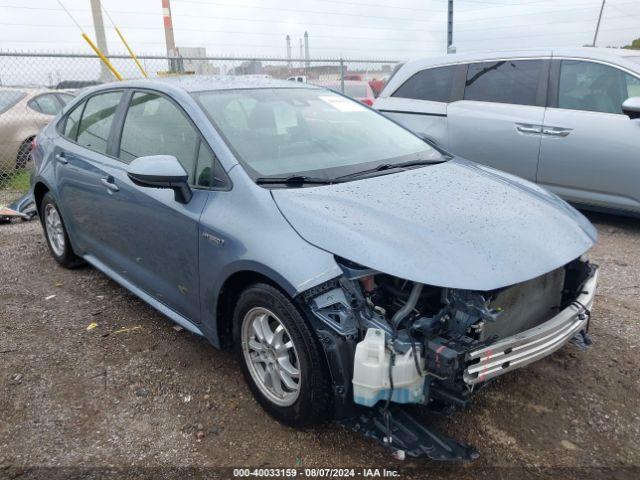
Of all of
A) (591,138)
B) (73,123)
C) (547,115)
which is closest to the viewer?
(73,123)

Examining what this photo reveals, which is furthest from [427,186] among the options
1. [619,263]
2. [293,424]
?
[619,263]

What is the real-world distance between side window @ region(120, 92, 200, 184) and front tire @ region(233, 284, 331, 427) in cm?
86

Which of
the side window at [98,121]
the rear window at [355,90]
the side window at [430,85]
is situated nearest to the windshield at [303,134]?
the side window at [98,121]

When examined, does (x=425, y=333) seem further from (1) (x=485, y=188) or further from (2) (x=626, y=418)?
(2) (x=626, y=418)

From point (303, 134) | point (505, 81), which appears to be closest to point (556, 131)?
point (505, 81)

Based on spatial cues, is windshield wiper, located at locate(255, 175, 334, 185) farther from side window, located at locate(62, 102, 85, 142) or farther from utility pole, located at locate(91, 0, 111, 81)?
utility pole, located at locate(91, 0, 111, 81)

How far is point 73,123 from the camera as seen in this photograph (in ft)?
14.5

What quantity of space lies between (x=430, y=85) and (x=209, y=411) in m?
4.78

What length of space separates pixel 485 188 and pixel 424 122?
356cm

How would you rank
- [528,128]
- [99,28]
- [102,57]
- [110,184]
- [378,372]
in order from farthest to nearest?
[99,28]
[102,57]
[528,128]
[110,184]
[378,372]

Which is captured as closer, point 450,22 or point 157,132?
point 157,132

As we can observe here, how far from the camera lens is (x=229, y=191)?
2.75 meters

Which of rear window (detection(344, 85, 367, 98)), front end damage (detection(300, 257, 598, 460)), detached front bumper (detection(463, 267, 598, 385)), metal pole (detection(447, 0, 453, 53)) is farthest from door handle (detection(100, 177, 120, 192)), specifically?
metal pole (detection(447, 0, 453, 53))

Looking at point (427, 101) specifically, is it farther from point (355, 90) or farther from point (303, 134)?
point (355, 90)
